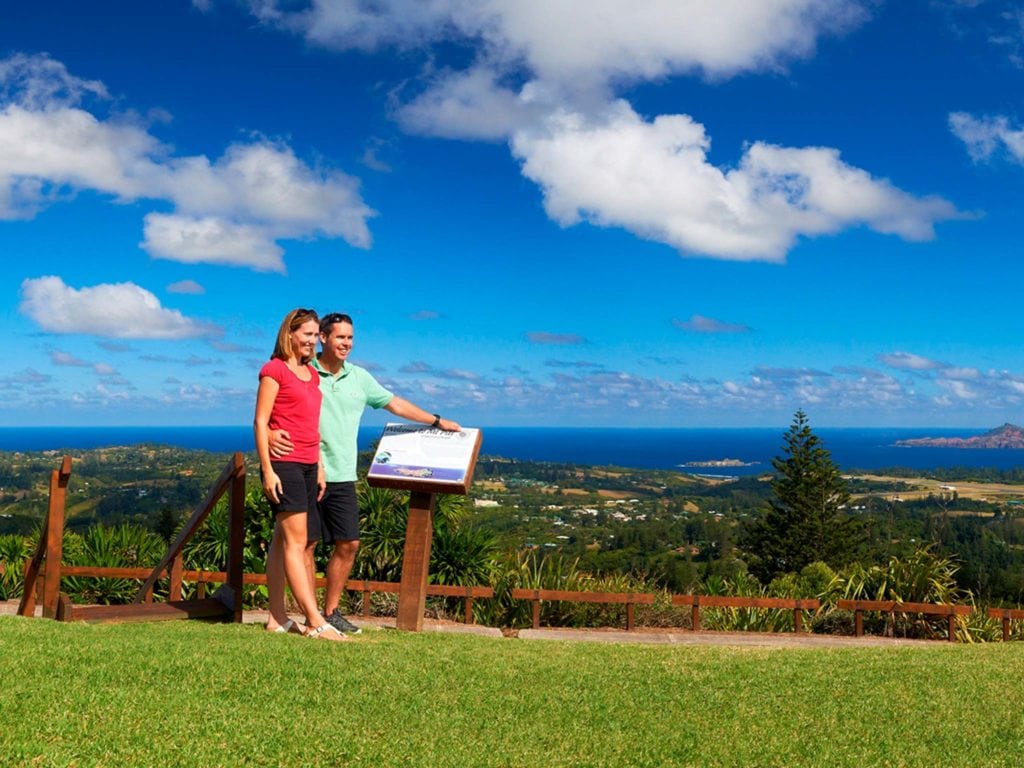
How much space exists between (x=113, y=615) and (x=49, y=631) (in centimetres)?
78

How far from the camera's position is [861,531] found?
2998 cm

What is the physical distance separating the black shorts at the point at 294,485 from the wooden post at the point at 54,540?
168cm

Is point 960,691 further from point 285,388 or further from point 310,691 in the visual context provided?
point 285,388

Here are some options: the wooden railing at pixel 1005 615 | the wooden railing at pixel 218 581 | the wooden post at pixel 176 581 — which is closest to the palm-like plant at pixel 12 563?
the wooden railing at pixel 218 581

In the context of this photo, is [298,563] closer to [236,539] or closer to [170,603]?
[236,539]

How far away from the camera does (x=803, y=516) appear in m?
29.6

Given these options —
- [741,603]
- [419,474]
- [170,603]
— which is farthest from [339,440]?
[741,603]

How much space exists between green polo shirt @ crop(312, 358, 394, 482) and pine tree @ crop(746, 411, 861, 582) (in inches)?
984

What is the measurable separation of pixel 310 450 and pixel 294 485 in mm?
226

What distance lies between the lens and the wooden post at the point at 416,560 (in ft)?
21.3

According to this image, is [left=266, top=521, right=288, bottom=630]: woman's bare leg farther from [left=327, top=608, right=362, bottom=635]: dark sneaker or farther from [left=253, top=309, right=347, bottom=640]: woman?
[left=327, top=608, right=362, bottom=635]: dark sneaker

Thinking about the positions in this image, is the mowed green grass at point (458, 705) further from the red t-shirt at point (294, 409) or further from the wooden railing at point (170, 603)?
the red t-shirt at point (294, 409)

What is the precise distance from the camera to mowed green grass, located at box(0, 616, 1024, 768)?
350 centimetres

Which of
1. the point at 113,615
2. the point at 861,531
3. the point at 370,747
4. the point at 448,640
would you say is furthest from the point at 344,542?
the point at 861,531
